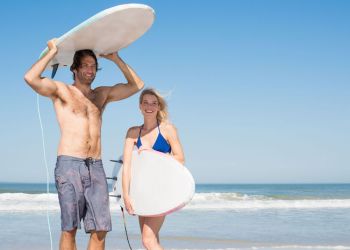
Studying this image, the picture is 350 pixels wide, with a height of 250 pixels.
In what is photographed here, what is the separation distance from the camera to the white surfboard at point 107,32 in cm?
378

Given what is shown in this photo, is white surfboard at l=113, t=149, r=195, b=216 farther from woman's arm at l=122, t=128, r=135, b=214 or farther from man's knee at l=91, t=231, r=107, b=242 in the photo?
man's knee at l=91, t=231, r=107, b=242

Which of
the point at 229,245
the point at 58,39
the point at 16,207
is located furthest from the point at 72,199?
the point at 16,207

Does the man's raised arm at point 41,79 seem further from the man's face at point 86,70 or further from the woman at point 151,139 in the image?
the woman at point 151,139

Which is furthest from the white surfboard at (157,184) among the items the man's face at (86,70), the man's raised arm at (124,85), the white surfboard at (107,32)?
the white surfboard at (107,32)

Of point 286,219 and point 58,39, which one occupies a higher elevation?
point 58,39

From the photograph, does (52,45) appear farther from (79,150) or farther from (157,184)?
(157,184)

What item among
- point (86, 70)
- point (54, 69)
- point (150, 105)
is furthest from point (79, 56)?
point (150, 105)

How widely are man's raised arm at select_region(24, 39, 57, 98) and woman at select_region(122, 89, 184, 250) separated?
0.73 meters

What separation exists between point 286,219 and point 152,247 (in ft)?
28.0

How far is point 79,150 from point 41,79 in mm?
610

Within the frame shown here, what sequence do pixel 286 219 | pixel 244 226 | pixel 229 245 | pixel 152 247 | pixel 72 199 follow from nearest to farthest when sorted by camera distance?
Result: pixel 72 199 → pixel 152 247 → pixel 229 245 → pixel 244 226 → pixel 286 219

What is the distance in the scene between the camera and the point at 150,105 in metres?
4.07

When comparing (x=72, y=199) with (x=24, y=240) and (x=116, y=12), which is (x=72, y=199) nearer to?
(x=116, y=12)

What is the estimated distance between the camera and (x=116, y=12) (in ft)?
12.3
